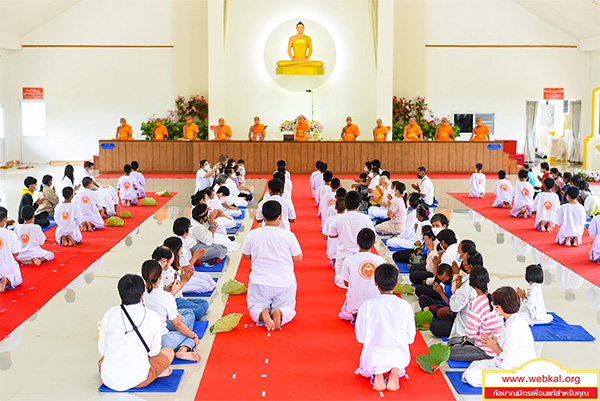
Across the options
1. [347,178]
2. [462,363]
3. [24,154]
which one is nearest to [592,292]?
[462,363]

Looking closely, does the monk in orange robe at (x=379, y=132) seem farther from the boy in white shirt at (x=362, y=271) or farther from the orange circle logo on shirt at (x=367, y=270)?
the orange circle logo on shirt at (x=367, y=270)

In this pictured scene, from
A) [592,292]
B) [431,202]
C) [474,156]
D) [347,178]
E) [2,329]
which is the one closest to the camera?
[2,329]

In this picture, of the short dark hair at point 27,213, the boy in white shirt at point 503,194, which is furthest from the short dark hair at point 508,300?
the boy in white shirt at point 503,194

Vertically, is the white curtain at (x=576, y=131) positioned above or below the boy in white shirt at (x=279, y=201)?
above

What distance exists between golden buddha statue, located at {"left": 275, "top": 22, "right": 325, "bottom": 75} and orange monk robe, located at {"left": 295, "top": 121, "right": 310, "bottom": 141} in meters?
2.61

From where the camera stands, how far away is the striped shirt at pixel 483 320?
5469 millimetres

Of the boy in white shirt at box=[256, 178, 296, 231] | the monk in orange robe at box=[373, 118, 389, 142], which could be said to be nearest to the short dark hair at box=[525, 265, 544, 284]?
the boy in white shirt at box=[256, 178, 296, 231]

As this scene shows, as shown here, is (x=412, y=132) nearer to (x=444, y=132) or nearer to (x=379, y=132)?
(x=444, y=132)

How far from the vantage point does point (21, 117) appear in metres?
22.9

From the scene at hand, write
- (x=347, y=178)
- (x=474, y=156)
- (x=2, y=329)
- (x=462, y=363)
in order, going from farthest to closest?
(x=474, y=156)
(x=347, y=178)
(x=2, y=329)
(x=462, y=363)

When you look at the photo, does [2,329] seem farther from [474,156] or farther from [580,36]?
[580,36]

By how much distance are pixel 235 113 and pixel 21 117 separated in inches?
287

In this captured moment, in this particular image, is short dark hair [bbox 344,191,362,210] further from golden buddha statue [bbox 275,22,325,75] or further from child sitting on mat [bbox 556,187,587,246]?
golden buddha statue [bbox 275,22,325,75]

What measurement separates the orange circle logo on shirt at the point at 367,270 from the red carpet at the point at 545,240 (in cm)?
344
